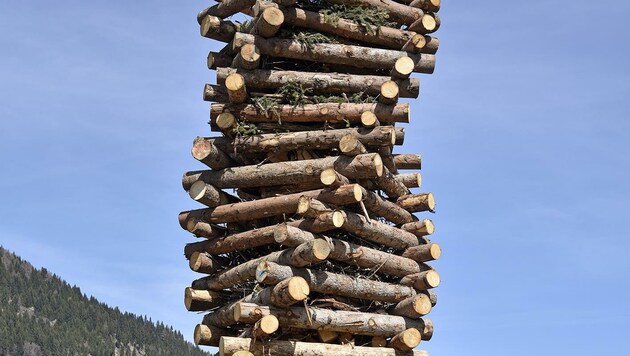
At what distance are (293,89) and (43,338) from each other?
14502 cm

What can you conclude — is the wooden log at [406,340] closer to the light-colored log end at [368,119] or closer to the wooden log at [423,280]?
the wooden log at [423,280]

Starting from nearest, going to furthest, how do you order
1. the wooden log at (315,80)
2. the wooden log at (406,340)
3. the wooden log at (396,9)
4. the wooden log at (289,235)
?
the wooden log at (289,235) < the wooden log at (406,340) < the wooden log at (315,80) < the wooden log at (396,9)

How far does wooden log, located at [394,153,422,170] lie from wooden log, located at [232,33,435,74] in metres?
1.38

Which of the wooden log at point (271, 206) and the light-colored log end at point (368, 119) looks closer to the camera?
the wooden log at point (271, 206)

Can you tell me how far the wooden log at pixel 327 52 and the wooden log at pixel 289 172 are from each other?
142 centimetres

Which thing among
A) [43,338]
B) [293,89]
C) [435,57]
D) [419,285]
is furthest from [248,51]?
[43,338]

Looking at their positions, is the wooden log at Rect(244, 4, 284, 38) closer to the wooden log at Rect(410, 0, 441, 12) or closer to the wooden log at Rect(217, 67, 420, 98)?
the wooden log at Rect(217, 67, 420, 98)

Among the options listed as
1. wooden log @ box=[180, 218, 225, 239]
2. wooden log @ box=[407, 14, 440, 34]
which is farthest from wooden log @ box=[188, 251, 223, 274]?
wooden log @ box=[407, 14, 440, 34]

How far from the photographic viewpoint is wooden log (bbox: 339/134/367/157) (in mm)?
11508

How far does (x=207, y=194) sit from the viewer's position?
11984mm

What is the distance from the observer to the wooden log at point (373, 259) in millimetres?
11375

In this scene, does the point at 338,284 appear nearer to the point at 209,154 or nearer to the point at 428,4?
the point at 209,154

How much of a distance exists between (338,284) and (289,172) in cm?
146

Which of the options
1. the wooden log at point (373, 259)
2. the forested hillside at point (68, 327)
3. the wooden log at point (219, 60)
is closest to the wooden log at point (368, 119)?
the wooden log at point (373, 259)
